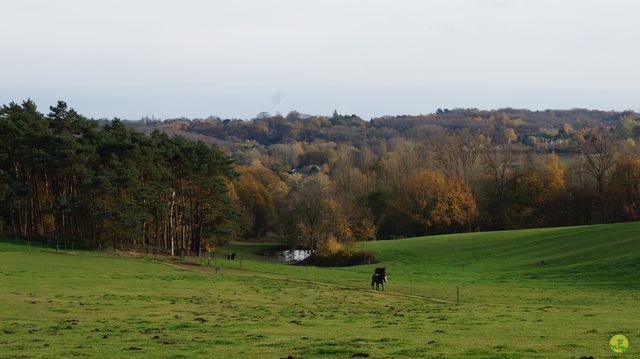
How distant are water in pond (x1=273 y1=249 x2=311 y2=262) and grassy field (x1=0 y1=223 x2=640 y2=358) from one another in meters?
29.6

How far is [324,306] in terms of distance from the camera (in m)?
33.1

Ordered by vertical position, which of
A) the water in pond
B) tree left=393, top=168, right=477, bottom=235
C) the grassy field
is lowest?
the water in pond

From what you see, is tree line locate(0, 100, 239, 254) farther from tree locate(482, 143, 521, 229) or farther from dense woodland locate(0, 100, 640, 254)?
tree locate(482, 143, 521, 229)

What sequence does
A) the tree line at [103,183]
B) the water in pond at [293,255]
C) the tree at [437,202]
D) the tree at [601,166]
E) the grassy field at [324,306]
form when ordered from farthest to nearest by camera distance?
the tree at [437,202], the tree at [601,166], the water in pond at [293,255], the tree line at [103,183], the grassy field at [324,306]

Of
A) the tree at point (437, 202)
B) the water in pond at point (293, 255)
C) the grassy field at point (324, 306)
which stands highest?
the tree at point (437, 202)

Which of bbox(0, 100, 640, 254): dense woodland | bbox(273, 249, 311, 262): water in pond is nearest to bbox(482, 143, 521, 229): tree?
bbox(0, 100, 640, 254): dense woodland

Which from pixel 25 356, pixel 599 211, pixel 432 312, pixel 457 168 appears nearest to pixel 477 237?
pixel 599 211

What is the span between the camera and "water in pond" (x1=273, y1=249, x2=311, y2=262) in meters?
96.8

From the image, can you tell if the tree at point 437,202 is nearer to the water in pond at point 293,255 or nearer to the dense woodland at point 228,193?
the dense woodland at point 228,193

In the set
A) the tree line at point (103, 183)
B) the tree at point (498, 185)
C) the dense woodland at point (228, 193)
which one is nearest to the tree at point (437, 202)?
the dense woodland at point (228, 193)

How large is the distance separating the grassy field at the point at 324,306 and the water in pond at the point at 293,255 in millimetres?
29553

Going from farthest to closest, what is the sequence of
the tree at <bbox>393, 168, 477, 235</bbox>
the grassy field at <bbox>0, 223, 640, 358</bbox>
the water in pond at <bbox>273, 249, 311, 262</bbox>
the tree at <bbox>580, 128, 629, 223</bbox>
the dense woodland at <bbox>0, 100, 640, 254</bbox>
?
the tree at <bbox>393, 168, 477, 235</bbox> < the tree at <bbox>580, 128, 629, 223</bbox> < the water in pond at <bbox>273, 249, 311, 262</bbox> < the dense woodland at <bbox>0, 100, 640, 254</bbox> < the grassy field at <bbox>0, 223, 640, 358</bbox>

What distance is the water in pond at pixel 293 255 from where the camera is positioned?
96.8m

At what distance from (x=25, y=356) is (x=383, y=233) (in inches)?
3920
